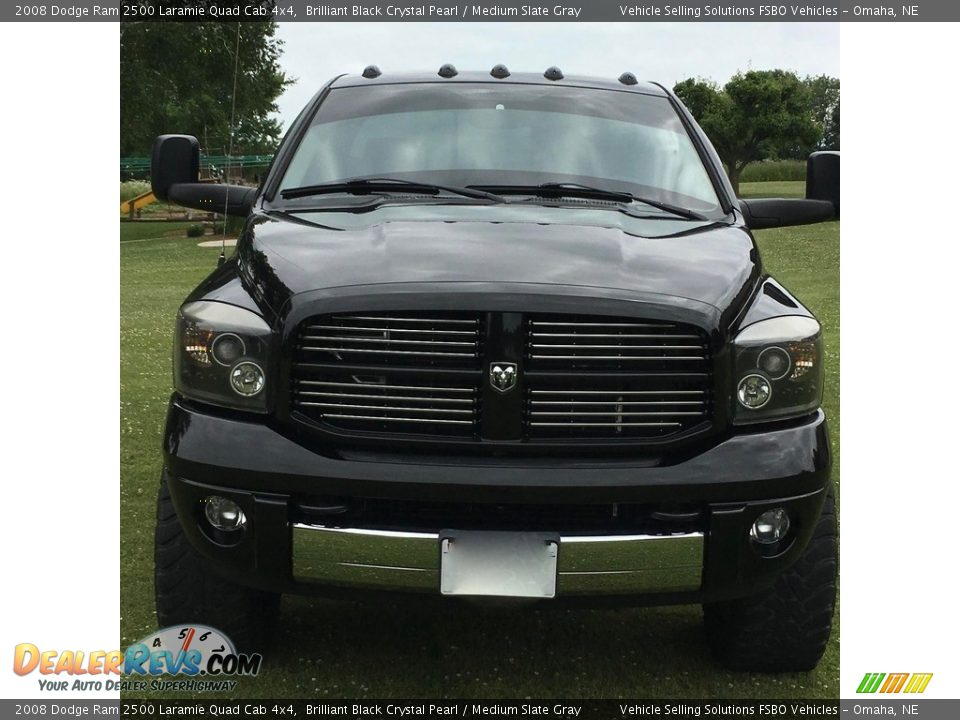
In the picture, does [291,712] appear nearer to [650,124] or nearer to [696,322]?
[696,322]

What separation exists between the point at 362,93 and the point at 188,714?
2.61m

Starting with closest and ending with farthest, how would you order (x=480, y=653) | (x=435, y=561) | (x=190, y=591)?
(x=435, y=561) → (x=190, y=591) → (x=480, y=653)

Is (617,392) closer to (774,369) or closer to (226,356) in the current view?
(774,369)

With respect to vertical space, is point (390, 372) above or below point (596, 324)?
below

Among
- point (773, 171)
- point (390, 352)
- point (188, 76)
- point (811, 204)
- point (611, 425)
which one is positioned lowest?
point (611, 425)

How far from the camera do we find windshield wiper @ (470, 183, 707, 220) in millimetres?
4207

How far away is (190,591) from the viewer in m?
3.71

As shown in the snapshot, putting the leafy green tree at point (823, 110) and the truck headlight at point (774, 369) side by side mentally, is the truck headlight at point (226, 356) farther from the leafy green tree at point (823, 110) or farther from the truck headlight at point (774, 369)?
the leafy green tree at point (823, 110)

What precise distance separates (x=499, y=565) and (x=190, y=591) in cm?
112

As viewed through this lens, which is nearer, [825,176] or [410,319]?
[410,319]

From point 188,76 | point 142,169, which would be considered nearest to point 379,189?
point 188,76

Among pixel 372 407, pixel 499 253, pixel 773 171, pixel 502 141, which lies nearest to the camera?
pixel 372 407

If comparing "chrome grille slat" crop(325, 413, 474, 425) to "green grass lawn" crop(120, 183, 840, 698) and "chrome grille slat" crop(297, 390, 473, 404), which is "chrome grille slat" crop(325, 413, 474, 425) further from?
"green grass lawn" crop(120, 183, 840, 698)

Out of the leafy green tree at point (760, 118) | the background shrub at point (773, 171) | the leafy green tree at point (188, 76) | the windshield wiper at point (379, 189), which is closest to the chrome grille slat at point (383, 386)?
the windshield wiper at point (379, 189)
